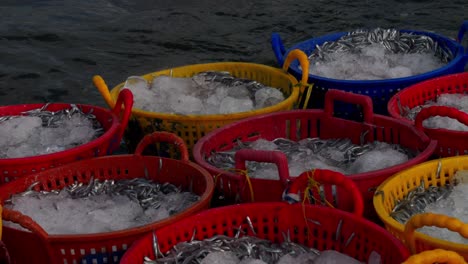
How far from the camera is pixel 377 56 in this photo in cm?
528

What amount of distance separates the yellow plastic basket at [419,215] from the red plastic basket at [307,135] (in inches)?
2.9

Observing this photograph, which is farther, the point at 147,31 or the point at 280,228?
the point at 147,31

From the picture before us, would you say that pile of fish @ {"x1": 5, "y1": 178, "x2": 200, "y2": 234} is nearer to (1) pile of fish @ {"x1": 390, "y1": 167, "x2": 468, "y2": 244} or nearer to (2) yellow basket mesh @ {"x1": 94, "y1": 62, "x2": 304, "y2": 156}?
(2) yellow basket mesh @ {"x1": 94, "y1": 62, "x2": 304, "y2": 156}

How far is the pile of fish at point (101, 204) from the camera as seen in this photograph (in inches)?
126

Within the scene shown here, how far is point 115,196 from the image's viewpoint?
3.53m

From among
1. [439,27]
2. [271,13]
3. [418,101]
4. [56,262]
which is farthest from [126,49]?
[56,262]

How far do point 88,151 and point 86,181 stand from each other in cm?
19

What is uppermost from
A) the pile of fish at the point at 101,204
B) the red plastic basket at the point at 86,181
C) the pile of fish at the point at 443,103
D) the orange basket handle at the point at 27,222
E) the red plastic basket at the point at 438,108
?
the red plastic basket at the point at 438,108

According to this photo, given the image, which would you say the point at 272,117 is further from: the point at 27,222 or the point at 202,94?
the point at 27,222

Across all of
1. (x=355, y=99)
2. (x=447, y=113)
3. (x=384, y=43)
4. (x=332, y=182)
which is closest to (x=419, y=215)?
(x=332, y=182)

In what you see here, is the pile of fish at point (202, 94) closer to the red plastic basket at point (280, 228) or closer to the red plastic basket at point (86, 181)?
the red plastic basket at point (86, 181)

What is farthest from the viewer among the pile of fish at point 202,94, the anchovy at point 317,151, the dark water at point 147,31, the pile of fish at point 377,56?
the dark water at point 147,31

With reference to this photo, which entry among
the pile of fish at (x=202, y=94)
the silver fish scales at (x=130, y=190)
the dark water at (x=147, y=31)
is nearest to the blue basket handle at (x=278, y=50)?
the pile of fish at (x=202, y=94)

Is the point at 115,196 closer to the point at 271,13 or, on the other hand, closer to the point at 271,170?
the point at 271,170
